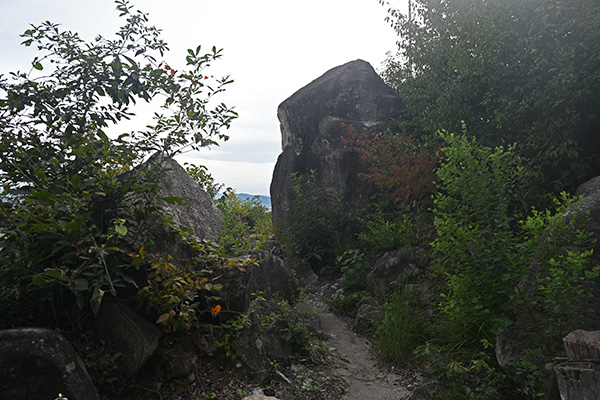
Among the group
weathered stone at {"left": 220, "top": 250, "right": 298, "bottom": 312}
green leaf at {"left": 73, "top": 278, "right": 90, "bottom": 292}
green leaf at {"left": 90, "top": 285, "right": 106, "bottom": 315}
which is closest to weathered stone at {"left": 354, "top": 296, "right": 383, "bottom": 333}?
weathered stone at {"left": 220, "top": 250, "right": 298, "bottom": 312}

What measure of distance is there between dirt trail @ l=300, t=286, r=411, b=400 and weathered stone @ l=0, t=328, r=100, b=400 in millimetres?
2741

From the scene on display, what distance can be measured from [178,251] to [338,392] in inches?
91.2

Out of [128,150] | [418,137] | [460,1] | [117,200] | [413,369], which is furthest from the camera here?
[418,137]

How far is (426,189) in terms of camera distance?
26.8 ft

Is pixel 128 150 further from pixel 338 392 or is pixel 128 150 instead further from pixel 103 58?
pixel 338 392

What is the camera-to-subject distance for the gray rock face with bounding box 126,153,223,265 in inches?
147

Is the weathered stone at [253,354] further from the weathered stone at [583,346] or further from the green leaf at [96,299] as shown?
the weathered stone at [583,346]

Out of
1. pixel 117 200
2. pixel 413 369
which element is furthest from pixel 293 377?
pixel 117 200

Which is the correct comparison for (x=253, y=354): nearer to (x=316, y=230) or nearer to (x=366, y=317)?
(x=366, y=317)

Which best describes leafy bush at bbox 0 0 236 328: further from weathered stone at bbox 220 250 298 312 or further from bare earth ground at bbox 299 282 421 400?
bare earth ground at bbox 299 282 421 400

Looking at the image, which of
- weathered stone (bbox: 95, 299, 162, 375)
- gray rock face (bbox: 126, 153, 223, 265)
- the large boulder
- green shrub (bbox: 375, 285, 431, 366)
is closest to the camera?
weathered stone (bbox: 95, 299, 162, 375)

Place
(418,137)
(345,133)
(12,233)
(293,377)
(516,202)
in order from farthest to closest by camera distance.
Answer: (345,133) → (418,137) → (516,202) → (293,377) → (12,233)

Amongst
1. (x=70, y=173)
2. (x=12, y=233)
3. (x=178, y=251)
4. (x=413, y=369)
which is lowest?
(x=413, y=369)

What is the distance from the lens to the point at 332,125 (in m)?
11.0
